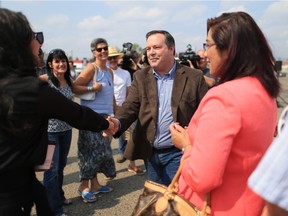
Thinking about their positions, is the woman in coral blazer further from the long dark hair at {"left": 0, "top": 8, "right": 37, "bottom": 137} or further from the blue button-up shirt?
the blue button-up shirt

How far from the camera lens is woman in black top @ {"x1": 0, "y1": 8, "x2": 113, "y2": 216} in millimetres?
1356

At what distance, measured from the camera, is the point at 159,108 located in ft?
8.84

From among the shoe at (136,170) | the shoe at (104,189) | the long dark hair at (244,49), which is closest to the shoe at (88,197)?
the shoe at (104,189)

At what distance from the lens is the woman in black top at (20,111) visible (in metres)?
1.36

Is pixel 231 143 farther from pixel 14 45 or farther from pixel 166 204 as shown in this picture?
pixel 14 45

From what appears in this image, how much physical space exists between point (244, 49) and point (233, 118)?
0.35 meters

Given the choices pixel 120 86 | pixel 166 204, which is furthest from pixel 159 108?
pixel 120 86

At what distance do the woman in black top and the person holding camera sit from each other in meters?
1.11

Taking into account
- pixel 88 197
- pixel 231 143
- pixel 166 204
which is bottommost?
pixel 88 197

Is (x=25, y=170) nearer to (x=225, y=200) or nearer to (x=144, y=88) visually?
(x=225, y=200)

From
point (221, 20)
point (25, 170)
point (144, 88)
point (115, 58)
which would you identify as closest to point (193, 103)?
point (144, 88)

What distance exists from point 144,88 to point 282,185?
2004 mm

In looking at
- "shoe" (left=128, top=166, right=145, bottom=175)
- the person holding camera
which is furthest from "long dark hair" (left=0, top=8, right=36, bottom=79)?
"shoe" (left=128, top=166, right=145, bottom=175)

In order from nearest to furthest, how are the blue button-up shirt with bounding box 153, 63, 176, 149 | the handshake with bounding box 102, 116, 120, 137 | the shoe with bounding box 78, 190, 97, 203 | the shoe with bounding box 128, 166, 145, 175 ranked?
the handshake with bounding box 102, 116, 120, 137 < the blue button-up shirt with bounding box 153, 63, 176, 149 < the shoe with bounding box 78, 190, 97, 203 < the shoe with bounding box 128, 166, 145, 175
